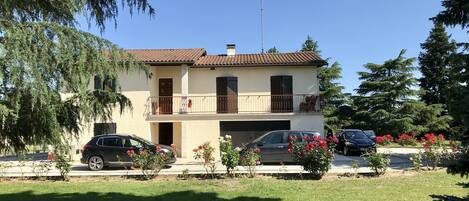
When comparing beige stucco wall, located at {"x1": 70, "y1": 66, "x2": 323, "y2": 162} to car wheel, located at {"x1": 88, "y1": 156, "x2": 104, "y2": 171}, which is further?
beige stucco wall, located at {"x1": 70, "y1": 66, "x2": 323, "y2": 162}

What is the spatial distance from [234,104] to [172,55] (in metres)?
4.62

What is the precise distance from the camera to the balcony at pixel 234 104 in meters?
26.0

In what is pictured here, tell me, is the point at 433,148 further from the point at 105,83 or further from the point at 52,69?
the point at 52,69

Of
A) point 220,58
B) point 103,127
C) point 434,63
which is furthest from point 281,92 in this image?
point 434,63

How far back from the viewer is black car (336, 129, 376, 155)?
81.4 feet

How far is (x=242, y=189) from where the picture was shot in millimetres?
11945

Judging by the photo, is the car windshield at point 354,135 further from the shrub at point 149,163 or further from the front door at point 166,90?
the shrub at point 149,163

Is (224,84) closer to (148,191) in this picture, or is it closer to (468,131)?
(148,191)

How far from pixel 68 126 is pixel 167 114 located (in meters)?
20.2

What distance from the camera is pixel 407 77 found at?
4484cm

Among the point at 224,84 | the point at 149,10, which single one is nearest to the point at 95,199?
the point at 149,10

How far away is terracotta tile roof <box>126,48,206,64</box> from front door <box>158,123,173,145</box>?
13.2 feet

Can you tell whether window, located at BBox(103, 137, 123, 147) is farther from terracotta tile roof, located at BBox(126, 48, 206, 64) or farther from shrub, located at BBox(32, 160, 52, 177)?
terracotta tile roof, located at BBox(126, 48, 206, 64)

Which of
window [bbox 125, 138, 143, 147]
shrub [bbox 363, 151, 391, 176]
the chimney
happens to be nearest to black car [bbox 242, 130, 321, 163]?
window [bbox 125, 138, 143, 147]
